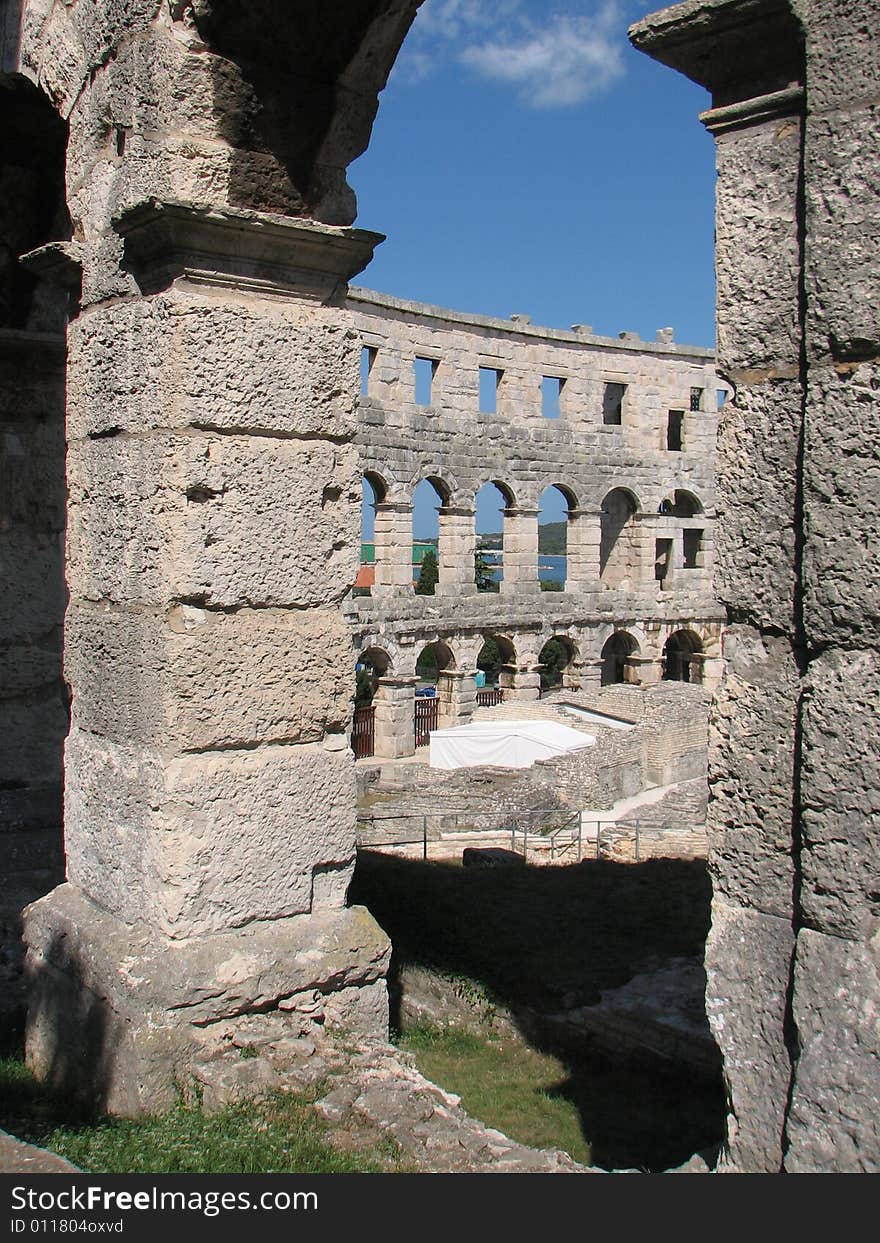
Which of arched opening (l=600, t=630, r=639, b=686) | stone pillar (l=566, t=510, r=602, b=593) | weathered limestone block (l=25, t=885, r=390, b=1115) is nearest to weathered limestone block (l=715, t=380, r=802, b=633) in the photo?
weathered limestone block (l=25, t=885, r=390, b=1115)

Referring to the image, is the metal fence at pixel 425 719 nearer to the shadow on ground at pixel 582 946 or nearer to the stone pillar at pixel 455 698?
the stone pillar at pixel 455 698

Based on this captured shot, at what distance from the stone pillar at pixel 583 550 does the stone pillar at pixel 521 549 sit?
3.83 ft

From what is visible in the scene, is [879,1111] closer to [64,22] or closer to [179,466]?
[179,466]

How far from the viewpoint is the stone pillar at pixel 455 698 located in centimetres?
2316

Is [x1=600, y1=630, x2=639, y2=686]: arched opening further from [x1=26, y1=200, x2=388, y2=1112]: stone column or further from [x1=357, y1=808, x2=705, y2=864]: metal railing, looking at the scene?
A: [x1=26, y1=200, x2=388, y2=1112]: stone column

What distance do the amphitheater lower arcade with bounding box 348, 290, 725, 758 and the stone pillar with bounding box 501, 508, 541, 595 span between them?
0.04 metres

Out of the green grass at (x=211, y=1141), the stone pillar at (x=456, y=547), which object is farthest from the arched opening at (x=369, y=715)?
the green grass at (x=211, y=1141)

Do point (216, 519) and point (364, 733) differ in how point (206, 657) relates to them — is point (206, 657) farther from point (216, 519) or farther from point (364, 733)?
point (364, 733)

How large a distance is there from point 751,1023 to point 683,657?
87.8ft

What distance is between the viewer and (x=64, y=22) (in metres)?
5.11

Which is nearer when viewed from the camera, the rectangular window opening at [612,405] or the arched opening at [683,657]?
the arched opening at [683,657]

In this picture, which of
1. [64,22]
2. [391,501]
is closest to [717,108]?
[64,22]

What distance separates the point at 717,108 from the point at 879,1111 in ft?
8.15

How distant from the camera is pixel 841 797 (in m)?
2.70
